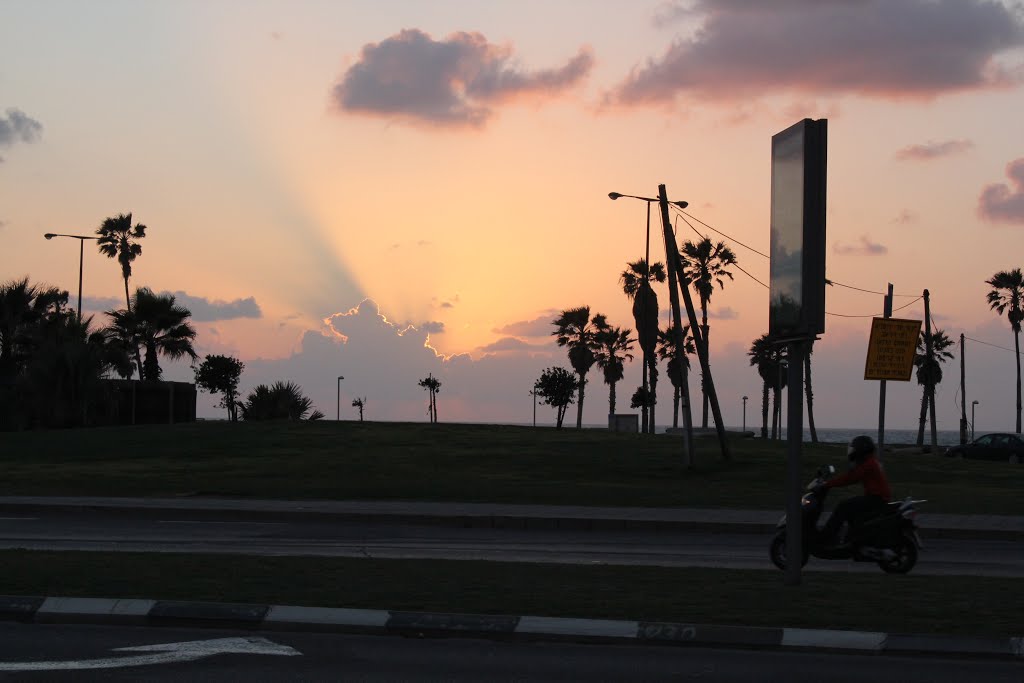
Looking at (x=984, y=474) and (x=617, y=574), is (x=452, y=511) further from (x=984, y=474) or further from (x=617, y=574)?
(x=984, y=474)

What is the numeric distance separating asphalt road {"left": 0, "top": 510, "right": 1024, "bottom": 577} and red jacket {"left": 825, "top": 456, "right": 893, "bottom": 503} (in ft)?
3.52

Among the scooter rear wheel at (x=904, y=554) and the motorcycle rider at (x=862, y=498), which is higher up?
the motorcycle rider at (x=862, y=498)

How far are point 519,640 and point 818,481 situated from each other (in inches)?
235

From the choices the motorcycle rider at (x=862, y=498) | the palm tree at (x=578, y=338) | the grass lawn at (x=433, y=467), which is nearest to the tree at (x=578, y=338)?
the palm tree at (x=578, y=338)

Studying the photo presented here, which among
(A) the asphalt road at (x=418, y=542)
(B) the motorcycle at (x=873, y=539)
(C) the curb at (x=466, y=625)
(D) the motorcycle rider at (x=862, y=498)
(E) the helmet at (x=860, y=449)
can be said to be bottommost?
(A) the asphalt road at (x=418, y=542)

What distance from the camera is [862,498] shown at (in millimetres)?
13453

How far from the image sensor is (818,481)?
13484 mm

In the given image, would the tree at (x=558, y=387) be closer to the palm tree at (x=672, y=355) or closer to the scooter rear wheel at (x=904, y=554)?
the palm tree at (x=672, y=355)

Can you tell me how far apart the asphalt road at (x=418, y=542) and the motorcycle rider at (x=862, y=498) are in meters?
0.84

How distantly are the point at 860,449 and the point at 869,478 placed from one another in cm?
36

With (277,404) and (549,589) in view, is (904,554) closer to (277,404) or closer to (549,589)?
(549,589)

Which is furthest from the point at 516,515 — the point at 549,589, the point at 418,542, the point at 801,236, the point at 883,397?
the point at 801,236

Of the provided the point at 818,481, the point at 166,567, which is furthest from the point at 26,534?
the point at 818,481

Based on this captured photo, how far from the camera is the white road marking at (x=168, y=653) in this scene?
7348 mm
